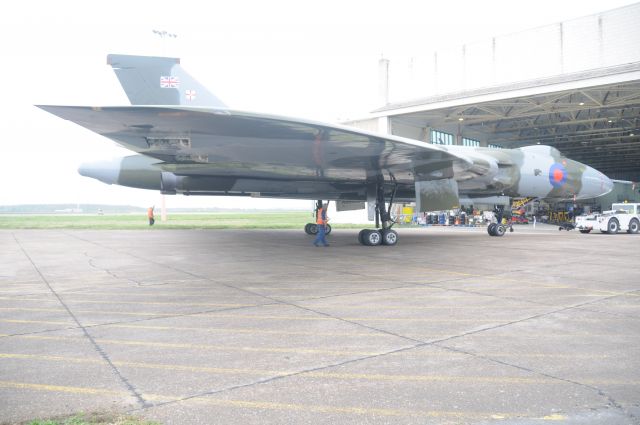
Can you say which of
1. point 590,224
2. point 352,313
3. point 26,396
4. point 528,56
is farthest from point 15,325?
point 528,56

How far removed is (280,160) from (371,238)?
14.0 ft

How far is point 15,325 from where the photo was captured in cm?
447

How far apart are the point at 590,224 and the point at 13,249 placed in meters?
23.9

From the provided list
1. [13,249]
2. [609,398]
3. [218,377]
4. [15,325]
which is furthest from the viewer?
[13,249]

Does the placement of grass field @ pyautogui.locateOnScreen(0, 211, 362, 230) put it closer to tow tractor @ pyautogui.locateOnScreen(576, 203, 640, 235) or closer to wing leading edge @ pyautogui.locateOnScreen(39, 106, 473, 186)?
tow tractor @ pyautogui.locateOnScreen(576, 203, 640, 235)

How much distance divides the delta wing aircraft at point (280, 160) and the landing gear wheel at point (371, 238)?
0.03 meters

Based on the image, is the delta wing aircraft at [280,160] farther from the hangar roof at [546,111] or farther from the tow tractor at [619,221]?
the hangar roof at [546,111]

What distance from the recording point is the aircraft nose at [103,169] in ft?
44.9

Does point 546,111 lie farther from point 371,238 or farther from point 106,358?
point 106,358

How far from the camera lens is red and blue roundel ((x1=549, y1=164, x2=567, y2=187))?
1612cm

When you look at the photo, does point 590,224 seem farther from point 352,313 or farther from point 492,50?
point 352,313

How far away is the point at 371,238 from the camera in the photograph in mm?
13344

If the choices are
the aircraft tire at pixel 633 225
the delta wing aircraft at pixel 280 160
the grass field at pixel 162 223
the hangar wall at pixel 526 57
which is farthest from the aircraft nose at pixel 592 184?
the grass field at pixel 162 223

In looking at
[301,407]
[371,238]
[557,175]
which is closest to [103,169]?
[371,238]
